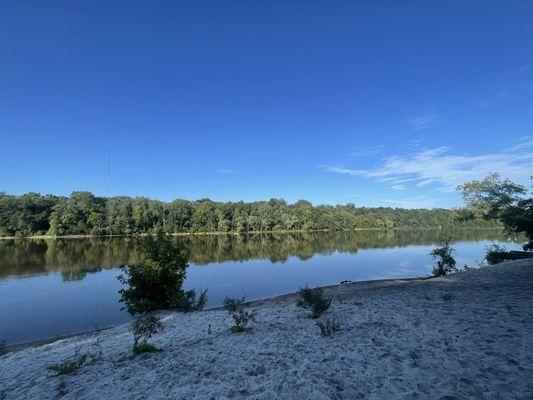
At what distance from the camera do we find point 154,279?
13469 millimetres

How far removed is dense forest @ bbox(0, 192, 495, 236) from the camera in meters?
94.9

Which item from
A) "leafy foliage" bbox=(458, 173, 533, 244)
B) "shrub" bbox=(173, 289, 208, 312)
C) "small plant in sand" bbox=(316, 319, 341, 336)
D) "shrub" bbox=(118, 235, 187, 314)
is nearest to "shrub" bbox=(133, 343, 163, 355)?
"small plant in sand" bbox=(316, 319, 341, 336)

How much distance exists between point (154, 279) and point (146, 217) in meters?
99.8

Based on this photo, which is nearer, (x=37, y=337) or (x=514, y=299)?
(x=514, y=299)

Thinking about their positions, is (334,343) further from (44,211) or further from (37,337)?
(44,211)

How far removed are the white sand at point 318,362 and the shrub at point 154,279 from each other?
13.3 feet

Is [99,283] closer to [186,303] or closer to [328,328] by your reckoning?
[186,303]

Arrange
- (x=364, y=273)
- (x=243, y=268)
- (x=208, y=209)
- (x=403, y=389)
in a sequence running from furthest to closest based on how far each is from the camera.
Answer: (x=208, y=209)
(x=243, y=268)
(x=364, y=273)
(x=403, y=389)

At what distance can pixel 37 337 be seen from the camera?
12289mm

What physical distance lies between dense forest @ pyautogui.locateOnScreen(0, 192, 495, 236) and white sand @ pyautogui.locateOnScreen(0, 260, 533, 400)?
62847 mm

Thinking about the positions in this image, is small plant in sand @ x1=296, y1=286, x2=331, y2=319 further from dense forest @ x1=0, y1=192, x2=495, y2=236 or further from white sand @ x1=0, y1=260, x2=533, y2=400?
dense forest @ x1=0, y1=192, x2=495, y2=236

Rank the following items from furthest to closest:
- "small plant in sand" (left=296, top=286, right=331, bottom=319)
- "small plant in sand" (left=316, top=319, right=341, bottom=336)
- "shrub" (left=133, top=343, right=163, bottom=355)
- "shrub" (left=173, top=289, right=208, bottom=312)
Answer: "shrub" (left=173, top=289, right=208, bottom=312) → "small plant in sand" (left=296, top=286, right=331, bottom=319) → "small plant in sand" (left=316, top=319, right=341, bottom=336) → "shrub" (left=133, top=343, right=163, bottom=355)

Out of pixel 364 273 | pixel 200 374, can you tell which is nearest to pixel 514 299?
pixel 200 374

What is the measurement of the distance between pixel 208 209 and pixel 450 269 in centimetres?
10285
